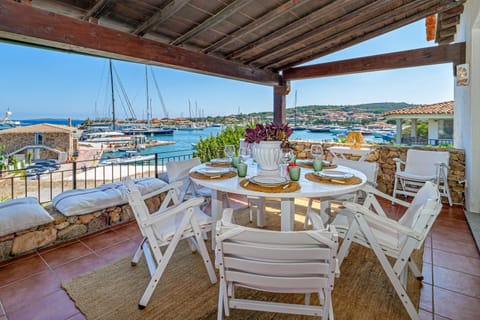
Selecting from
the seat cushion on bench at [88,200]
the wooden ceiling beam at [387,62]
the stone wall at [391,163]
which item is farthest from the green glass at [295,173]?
the wooden ceiling beam at [387,62]

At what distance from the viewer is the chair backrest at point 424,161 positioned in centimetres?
383

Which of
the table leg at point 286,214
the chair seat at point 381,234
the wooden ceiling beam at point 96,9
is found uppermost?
the wooden ceiling beam at point 96,9

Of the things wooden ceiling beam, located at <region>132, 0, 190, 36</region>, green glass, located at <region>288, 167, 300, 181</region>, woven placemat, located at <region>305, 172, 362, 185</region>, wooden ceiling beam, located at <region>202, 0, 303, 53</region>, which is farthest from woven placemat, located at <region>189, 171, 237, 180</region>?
wooden ceiling beam, located at <region>202, 0, 303, 53</region>

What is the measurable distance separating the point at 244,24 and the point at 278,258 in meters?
3.38

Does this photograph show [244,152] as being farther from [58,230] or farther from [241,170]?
[58,230]

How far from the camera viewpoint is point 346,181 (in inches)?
77.9

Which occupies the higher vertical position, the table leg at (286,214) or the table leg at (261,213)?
the table leg at (286,214)

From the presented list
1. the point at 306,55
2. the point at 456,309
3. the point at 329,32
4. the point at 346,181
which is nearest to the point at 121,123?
the point at 306,55

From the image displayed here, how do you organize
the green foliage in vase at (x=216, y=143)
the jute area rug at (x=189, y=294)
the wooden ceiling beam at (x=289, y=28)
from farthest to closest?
the green foliage in vase at (x=216, y=143) < the wooden ceiling beam at (x=289, y=28) < the jute area rug at (x=189, y=294)

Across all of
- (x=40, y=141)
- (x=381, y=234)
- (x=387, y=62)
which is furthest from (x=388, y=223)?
(x=40, y=141)

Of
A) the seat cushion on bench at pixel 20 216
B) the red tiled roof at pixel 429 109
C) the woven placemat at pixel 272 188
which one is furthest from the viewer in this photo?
the red tiled roof at pixel 429 109

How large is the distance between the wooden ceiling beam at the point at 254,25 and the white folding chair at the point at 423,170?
2858 millimetres

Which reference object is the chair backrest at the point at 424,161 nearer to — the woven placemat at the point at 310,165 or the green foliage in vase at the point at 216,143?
the woven placemat at the point at 310,165

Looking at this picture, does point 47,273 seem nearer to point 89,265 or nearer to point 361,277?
point 89,265
